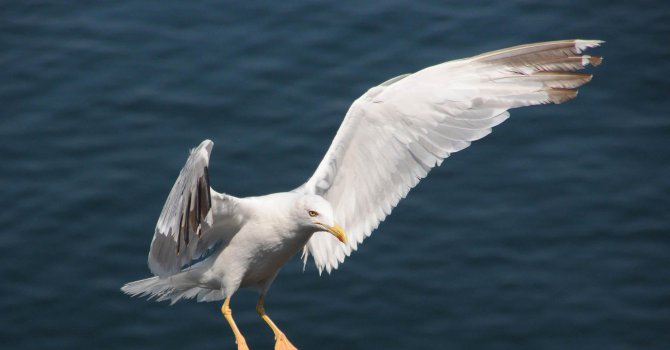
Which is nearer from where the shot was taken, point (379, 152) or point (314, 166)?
point (379, 152)

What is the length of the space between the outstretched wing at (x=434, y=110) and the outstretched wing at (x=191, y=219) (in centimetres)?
72

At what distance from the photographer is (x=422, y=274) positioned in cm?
1196

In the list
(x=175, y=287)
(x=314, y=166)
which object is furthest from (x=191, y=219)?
(x=314, y=166)

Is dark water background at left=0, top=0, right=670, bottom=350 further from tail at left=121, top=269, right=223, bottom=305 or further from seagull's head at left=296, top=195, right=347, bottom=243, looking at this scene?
seagull's head at left=296, top=195, right=347, bottom=243

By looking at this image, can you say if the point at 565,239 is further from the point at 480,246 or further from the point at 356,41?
the point at 356,41

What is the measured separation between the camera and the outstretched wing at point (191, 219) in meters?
8.07

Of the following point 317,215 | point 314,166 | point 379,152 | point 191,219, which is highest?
point 191,219

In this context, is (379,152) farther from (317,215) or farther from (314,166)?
(314,166)

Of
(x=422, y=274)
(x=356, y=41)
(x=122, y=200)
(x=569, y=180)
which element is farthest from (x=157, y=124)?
(x=569, y=180)

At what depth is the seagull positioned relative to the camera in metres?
9.25

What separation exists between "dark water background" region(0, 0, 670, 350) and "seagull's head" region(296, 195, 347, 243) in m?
2.54

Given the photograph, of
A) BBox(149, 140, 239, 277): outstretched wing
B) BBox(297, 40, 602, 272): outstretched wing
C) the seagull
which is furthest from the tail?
BBox(297, 40, 602, 272): outstretched wing

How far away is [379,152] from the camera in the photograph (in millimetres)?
9633

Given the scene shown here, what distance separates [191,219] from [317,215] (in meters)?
1.07
